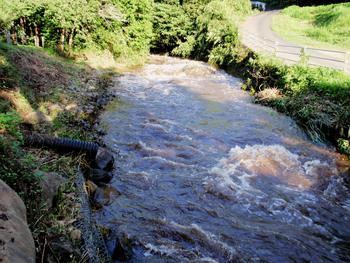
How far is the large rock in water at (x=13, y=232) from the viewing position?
3574 millimetres

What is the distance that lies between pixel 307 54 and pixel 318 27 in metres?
14.0

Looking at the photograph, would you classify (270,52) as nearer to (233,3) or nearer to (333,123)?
(333,123)

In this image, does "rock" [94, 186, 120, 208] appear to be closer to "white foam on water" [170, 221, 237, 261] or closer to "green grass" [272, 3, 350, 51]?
"white foam on water" [170, 221, 237, 261]

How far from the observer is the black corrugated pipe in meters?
7.87

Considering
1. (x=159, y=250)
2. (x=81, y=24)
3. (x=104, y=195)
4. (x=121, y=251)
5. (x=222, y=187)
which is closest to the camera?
(x=121, y=251)

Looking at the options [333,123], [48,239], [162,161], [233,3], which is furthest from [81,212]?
[233,3]

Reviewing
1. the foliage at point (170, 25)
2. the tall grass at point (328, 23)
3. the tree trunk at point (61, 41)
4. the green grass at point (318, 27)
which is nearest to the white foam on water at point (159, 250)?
the tree trunk at point (61, 41)

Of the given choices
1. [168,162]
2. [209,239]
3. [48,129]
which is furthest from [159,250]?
[48,129]

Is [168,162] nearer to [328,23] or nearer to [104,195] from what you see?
[104,195]

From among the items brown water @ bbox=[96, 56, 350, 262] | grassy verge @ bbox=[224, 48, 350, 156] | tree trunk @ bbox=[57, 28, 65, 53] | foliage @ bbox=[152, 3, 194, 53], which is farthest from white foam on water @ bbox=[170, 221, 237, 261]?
foliage @ bbox=[152, 3, 194, 53]

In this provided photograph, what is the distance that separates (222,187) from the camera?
848 centimetres

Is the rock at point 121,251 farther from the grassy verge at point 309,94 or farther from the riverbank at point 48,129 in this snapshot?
the grassy verge at point 309,94

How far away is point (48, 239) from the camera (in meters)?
4.98

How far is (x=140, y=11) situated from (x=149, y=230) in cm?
1888
